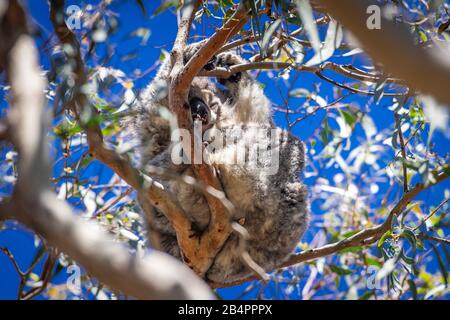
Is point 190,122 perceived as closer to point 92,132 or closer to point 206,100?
point 92,132

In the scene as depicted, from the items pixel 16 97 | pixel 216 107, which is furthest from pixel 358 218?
pixel 16 97

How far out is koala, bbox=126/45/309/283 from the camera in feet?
11.9

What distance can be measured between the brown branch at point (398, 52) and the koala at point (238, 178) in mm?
1907

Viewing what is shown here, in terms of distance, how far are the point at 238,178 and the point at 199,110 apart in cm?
80

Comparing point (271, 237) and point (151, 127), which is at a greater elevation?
point (151, 127)

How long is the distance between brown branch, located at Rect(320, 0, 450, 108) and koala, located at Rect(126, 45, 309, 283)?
1.91 metres

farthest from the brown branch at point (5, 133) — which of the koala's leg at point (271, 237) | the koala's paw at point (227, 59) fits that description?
the koala's paw at point (227, 59)

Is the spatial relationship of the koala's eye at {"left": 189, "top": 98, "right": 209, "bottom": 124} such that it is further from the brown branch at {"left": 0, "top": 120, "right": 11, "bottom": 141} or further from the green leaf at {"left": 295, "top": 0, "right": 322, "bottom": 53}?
the brown branch at {"left": 0, "top": 120, "right": 11, "bottom": 141}

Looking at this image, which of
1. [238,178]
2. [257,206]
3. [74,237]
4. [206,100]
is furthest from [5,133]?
[206,100]

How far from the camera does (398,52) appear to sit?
137 cm

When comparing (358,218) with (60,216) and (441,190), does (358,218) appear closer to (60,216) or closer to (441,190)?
(441,190)

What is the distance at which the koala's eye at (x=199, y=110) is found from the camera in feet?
13.2

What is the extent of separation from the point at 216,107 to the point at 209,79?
1.25ft

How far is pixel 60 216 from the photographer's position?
1401 mm
